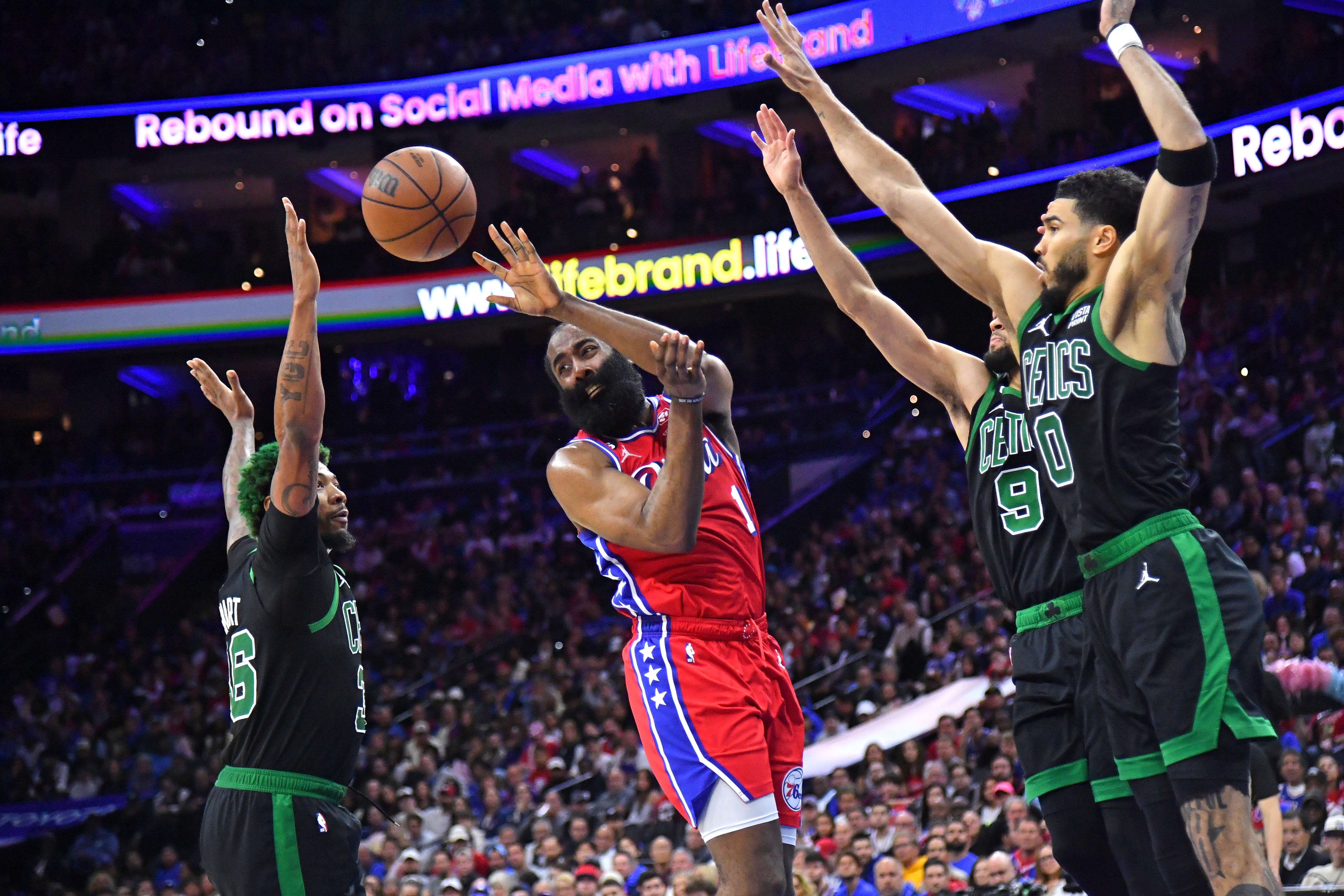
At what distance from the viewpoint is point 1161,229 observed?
3.21 metres

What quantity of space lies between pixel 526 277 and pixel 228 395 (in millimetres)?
1914

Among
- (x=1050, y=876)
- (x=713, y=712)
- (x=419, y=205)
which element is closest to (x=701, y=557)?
(x=713, y=712)

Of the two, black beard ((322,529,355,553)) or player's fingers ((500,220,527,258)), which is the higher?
player's fingers ((500,220,527,258))

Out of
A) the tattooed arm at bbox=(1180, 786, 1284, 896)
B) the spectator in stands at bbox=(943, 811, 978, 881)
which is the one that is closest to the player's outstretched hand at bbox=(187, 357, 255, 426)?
the tattooed arm at bbox=(1180, 786, 1284, 896)

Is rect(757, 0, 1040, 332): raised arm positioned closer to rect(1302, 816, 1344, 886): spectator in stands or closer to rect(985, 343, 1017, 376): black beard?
rect(985, 343, 1017, 376): black beard

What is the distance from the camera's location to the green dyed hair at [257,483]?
4648 mm

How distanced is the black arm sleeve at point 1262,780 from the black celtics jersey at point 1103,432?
2.65 meters

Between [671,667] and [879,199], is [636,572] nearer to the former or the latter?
[671,667]

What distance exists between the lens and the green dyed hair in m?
4.65

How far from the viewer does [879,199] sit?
167 inches

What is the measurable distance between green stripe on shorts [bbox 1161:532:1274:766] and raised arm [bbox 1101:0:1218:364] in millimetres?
572

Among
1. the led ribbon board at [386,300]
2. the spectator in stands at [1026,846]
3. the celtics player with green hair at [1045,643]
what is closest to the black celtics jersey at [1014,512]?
the celtics player with green hair at [1045,643]

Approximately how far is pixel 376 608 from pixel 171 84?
10.2m

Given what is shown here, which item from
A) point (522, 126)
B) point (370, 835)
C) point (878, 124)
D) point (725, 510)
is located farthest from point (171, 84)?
point (725, 510)
